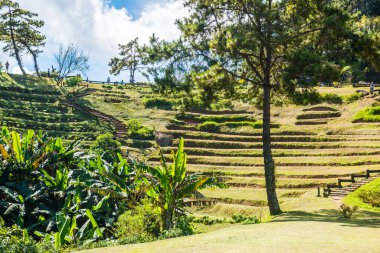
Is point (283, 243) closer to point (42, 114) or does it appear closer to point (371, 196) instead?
point (371, 196)

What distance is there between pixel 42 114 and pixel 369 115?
3998 cm

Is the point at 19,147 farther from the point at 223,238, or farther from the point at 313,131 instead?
the point at 313,131

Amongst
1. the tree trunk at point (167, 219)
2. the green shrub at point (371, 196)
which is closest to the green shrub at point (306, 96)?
the green shrub at point (371, 196)

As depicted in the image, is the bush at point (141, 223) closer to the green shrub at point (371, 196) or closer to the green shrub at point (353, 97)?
the green shrub at point (371, 196)

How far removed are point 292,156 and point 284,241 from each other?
104ft

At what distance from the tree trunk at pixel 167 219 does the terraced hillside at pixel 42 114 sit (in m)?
30.5

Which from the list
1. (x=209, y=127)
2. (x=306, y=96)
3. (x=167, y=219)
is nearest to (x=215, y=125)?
(x=209, y=127)

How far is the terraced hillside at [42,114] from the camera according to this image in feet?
168

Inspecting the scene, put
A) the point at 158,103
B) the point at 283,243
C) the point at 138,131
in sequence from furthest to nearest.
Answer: the point at 158,103, the point at 138,131, the point at 283,243

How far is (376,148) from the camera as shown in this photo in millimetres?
38594

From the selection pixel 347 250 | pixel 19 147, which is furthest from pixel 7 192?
pixel 347 250

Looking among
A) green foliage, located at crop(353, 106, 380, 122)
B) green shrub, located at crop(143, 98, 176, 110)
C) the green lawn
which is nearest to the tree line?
the green lawn

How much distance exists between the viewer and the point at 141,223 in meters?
16.3

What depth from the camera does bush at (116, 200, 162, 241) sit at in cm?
1627
